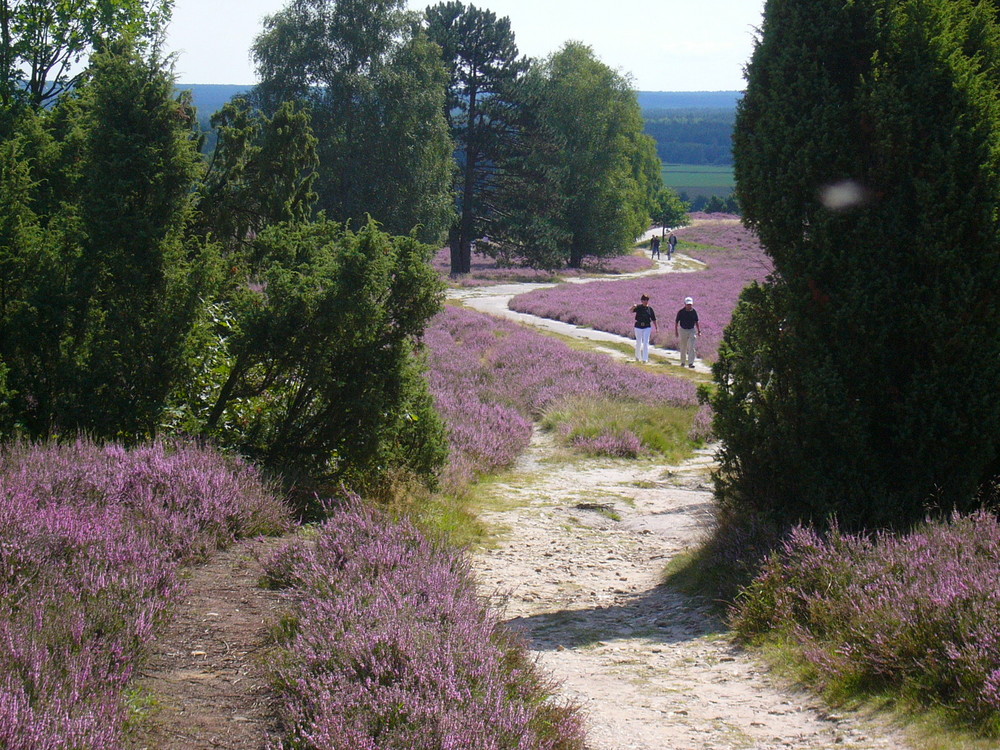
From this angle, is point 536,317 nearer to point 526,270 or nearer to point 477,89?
point 477,89

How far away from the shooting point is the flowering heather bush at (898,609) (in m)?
4.27

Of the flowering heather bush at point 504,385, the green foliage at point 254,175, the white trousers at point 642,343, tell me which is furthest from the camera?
the white trousers at point 642,343

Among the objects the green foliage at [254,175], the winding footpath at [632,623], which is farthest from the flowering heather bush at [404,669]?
the green foliage at [254,175]

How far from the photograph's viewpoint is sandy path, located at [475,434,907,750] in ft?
14.4

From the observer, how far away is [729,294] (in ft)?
142

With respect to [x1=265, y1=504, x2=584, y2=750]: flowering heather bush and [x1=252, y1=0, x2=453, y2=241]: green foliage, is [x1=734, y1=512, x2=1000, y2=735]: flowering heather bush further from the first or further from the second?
[x1=252, y1=0, x2=453, y2=241]: green foliage

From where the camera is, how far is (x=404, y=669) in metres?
3.79

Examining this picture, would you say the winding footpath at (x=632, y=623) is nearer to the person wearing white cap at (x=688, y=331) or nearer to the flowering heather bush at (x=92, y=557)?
the flowering heather bush at (x=92, y=557)

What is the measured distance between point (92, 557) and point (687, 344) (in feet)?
65.1

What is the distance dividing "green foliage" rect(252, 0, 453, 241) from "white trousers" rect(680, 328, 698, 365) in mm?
16858

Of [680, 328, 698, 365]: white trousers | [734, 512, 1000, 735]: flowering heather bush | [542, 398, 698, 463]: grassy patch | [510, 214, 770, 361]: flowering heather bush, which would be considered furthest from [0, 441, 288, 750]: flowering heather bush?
[680, 328, 698, 365]: white trousers

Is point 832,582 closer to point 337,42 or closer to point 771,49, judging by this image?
point 771,49

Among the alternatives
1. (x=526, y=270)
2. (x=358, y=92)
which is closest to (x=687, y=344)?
(x=358, y=92)

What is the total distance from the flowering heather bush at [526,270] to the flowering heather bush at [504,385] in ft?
80.7
